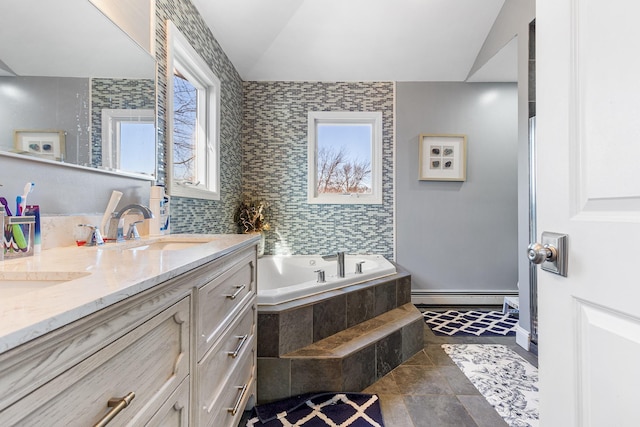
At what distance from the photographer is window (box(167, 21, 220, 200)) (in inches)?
71.7

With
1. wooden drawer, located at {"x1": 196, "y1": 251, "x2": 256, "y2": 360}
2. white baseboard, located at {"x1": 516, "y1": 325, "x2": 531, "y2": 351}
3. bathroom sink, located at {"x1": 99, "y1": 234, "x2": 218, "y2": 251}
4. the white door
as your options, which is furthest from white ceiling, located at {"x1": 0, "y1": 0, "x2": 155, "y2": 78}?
white baseboard, located at {"x1": 516, "y1": 325, "x2": 531, "y2": 351}

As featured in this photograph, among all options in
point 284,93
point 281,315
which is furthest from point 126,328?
point 284,93

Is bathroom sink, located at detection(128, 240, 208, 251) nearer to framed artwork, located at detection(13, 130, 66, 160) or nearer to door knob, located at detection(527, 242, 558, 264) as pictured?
framed artwork, located at detection(13, 130, 66, 160)

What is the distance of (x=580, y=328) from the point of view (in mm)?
592

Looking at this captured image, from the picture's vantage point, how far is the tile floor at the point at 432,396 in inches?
58.2

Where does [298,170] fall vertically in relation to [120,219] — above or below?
above

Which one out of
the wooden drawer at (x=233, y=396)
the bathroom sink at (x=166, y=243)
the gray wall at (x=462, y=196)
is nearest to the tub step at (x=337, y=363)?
the wooden drawer at (x=233, y=396)

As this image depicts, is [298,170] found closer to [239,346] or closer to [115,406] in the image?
[239,346]

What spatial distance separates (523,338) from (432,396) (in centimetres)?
108

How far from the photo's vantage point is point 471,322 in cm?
272

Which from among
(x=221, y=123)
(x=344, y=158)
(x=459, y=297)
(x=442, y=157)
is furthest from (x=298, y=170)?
(x=459, y=297)

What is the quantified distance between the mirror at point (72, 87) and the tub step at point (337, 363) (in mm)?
1276

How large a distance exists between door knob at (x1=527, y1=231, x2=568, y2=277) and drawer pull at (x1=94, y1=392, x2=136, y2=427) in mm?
832

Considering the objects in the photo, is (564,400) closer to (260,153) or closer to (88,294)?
(88,294)
